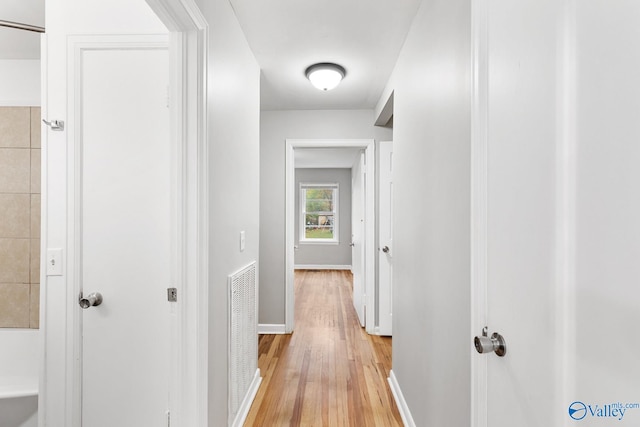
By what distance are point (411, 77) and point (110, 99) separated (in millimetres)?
1658

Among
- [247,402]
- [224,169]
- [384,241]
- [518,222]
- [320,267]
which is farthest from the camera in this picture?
[320,267]

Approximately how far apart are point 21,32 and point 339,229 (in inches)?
253

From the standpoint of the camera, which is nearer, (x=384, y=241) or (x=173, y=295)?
(x=173, y=295)

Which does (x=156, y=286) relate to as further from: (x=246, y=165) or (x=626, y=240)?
(x=626, y=240)

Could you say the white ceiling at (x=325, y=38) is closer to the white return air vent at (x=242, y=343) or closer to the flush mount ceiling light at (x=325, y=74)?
the flush mount ceiling light at (x=325, y=74)

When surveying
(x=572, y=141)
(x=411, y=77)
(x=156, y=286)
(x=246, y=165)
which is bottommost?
(x=156, y=286)

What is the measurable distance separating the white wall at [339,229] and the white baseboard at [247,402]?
526 centimetres

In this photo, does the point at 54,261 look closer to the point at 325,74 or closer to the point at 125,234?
the point at 125,234

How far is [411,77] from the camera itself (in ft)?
6.51

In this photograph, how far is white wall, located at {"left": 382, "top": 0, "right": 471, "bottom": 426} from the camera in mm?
1208

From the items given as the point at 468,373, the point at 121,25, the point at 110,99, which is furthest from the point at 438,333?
the point at 121,25

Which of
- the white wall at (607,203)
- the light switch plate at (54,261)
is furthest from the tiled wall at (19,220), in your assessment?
the white wall at (607,203)

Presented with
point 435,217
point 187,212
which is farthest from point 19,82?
point 435,217

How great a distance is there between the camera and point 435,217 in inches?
59.7
